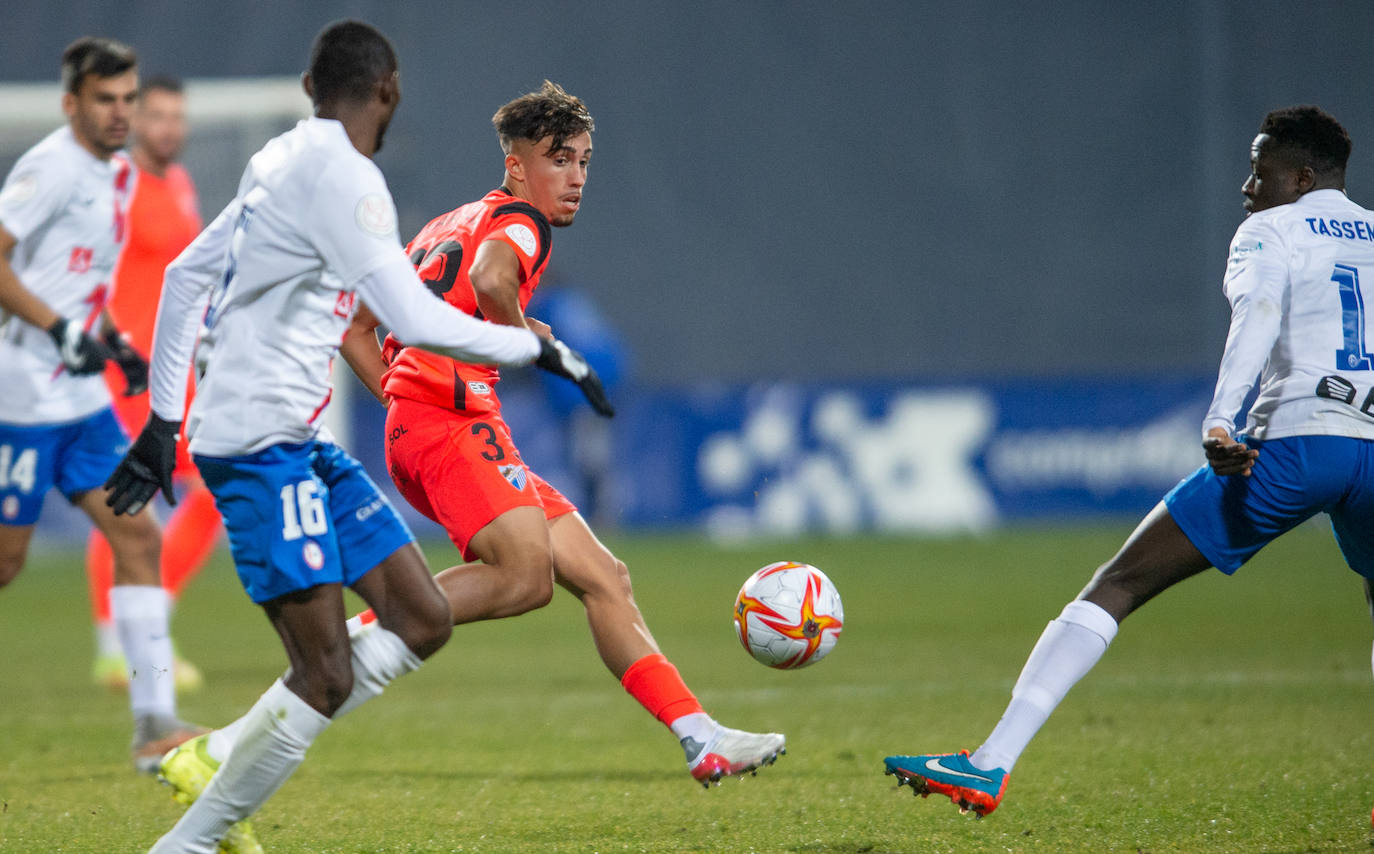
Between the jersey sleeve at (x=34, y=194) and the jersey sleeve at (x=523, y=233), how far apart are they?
6.37ft

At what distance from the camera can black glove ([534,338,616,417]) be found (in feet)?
11.7

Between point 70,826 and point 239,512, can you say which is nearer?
point 239,512

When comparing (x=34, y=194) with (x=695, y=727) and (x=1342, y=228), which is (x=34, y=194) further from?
(x=1342, y=228)

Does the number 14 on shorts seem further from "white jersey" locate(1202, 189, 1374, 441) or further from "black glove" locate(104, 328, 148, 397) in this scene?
"white jersey" locate(1202, 189, 1374, 441)

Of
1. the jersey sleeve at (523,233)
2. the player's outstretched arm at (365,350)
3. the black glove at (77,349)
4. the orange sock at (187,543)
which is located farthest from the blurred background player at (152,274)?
the jersey sleeve at (523,233)

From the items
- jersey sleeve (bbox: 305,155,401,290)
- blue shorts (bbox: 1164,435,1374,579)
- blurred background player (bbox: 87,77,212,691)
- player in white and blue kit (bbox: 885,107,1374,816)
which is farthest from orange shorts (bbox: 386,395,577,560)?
→ blurred background player (bbox: 87,77,212,691)

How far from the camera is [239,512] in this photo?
11.6ft

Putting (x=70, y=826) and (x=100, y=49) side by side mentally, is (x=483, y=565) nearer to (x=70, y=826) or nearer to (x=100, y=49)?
(x=70, y=826)

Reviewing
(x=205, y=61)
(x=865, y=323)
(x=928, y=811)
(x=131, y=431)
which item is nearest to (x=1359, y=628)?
(x=928, y=811)

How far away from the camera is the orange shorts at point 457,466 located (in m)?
4.50

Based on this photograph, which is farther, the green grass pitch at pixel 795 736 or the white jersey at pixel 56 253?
the white jersey at pixel 56 253

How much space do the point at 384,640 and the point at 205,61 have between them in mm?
16080

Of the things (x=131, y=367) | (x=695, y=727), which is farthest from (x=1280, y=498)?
(x=131, y=367)

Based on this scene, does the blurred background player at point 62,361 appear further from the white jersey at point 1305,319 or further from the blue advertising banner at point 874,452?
the blue advertising banner at point 874,452
